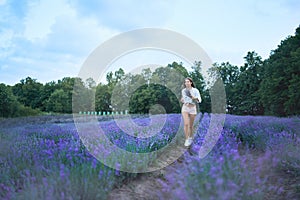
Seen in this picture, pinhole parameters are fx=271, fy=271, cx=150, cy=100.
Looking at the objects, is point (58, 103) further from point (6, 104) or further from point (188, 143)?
point (188, 143)

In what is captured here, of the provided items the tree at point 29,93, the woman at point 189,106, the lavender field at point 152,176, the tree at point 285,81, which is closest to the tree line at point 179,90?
the tree at point 285,81

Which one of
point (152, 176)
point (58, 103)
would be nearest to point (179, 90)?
point (152, 176)

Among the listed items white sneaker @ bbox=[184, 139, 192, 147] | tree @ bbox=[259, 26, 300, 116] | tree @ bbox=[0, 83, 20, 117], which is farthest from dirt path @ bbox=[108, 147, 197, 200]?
tree @ bbox=[0, 83, 20, 117]

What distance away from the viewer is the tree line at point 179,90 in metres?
15.5

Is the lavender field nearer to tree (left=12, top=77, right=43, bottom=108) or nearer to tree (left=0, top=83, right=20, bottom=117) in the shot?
tree (left=0, top=83, right=20, bottom=117)

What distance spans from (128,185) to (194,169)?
124cm

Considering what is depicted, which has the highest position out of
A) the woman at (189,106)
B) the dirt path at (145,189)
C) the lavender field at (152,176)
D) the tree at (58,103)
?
the tree at (58,103)

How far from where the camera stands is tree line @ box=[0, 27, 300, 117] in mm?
15477

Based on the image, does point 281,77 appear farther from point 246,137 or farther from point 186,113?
point 186,113

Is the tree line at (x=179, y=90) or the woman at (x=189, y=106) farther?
the tree line at (x=179, y=90)

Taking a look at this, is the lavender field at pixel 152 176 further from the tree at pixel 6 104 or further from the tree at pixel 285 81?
the tree at pixel 6 104

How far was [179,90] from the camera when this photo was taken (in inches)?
894

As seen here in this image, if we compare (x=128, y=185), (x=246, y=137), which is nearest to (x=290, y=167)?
(x=246, y=137)

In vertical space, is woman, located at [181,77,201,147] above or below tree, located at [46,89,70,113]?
below
